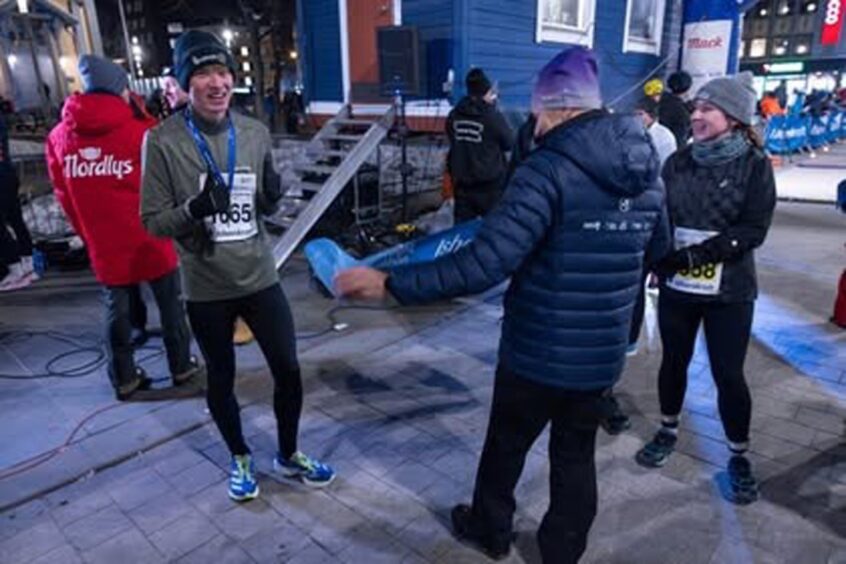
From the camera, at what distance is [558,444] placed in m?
1.89

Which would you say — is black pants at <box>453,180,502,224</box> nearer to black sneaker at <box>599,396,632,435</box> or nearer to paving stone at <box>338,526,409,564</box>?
black sneaker at <box>599,396,632,435</box>

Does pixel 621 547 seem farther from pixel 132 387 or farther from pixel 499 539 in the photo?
pixel 132 387

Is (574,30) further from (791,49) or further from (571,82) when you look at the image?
(791,49)

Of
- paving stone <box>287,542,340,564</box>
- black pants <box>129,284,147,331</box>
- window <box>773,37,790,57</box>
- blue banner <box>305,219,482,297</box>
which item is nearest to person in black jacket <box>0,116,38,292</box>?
black pants <box>129,284,147,331</box>

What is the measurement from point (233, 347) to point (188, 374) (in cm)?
154

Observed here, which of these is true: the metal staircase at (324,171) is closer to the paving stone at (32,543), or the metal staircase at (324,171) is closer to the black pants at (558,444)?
the paving stone at (32,543)

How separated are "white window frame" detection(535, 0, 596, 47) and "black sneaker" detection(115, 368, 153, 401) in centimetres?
686

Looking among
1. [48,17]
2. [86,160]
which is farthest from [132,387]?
[48,17]

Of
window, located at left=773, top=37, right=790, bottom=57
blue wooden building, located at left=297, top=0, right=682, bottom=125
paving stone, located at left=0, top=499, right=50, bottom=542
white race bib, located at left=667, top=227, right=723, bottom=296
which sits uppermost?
window, located at left=773, top=37, right=790, bottom=57

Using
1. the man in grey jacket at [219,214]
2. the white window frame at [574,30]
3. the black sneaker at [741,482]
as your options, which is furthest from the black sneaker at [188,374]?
the white window frame at [574,30]

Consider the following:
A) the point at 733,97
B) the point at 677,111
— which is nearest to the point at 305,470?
the point at 733,97

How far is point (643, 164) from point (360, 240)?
529cm

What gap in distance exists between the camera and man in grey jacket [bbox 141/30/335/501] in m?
2.17

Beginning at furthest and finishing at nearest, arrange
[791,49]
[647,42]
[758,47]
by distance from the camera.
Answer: [758,47]
[791,49]
[647,42]
